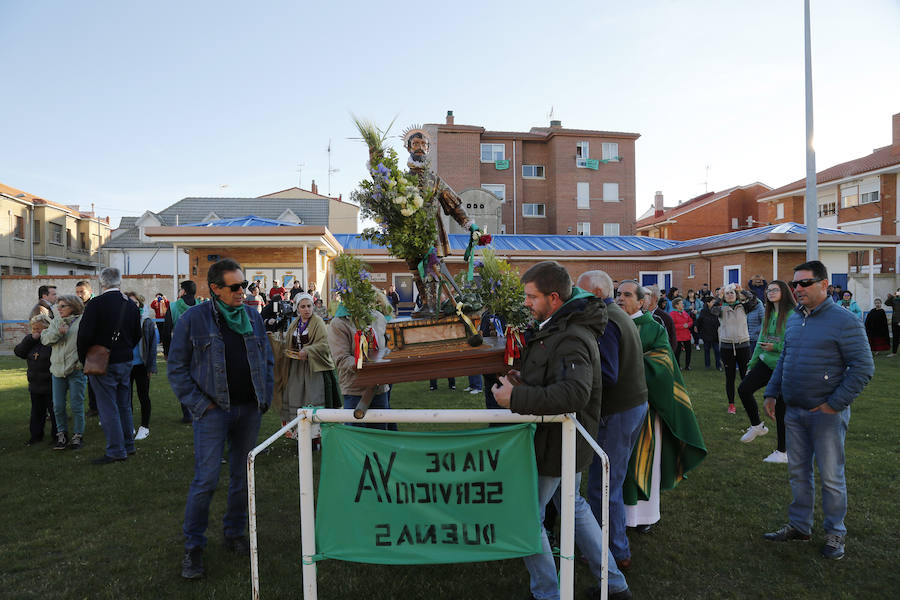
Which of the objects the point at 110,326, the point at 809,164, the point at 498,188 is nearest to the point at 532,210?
the point at 498,188

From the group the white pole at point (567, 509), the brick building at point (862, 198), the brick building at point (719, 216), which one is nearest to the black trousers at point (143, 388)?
the white pole at point (567, 509)

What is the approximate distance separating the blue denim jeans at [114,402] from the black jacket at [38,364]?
1352 millimetres

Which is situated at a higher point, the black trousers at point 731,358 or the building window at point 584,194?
the building window at point 584,194

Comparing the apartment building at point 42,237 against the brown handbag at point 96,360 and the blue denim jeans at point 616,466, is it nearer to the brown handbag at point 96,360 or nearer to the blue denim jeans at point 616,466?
the brown handbag at point 96,360

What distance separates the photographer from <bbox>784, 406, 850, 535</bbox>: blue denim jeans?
13.0 ft

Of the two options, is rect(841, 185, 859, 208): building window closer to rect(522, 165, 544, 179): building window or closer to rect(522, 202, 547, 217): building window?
rect(522, 202, 547, 217): building window

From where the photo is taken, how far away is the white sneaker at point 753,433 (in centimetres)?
694

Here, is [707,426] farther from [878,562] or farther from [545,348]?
[545,348]

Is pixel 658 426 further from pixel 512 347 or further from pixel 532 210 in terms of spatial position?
pixel 532 210

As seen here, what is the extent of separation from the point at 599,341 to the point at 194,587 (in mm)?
3170

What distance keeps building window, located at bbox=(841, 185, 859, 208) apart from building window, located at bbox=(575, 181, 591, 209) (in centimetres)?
1567

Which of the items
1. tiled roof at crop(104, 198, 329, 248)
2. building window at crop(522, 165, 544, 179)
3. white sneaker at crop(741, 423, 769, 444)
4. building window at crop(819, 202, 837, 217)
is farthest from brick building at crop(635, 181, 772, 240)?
white sneaker at crop(741, 423, 769, 444)

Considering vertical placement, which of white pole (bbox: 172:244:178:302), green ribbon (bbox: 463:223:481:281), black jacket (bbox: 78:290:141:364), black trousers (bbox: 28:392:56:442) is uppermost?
white pole (bbox: 172:244:178:302)

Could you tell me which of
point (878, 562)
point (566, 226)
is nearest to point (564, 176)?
point (566, 226)
